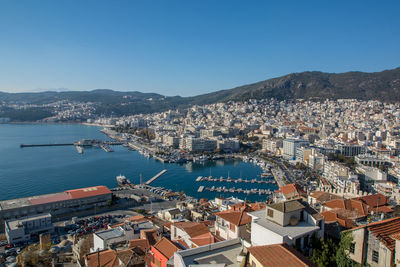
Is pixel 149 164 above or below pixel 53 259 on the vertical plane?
below

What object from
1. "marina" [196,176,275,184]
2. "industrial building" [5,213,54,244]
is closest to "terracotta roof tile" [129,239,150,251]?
"industrial building" [5,213,54,244]

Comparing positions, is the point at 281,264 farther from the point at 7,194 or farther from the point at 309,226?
the point at 7,194

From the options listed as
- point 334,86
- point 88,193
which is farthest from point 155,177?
point 334,86

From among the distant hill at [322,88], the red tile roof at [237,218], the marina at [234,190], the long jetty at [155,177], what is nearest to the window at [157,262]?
the red tile roof at [237,218]

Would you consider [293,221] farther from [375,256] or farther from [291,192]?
[291,192]

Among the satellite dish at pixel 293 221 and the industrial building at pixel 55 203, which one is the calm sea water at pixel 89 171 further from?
the satellite dish at pixel 293 221

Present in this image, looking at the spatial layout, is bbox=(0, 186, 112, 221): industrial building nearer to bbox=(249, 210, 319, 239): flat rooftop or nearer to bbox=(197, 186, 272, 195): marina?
bbox=(197, 186, 272, 195): marina

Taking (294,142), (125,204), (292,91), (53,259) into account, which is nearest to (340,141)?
(294,142)
